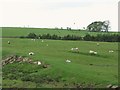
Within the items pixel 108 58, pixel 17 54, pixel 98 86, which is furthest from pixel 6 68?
pixel 98 86

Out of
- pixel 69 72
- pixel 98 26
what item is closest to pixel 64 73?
pixel 69 72

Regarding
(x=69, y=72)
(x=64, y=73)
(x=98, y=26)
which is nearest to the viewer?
(x=69, y=72)

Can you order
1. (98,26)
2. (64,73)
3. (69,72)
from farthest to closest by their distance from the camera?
1. (98,26)
2. (64,73)
3. (69,72)

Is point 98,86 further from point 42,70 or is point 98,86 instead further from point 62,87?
point 42,70

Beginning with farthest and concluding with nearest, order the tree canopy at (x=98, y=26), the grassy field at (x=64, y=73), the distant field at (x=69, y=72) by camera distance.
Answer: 1. the tree canopy at (x=98, y=26)
2. the distant field at (x=69, y=72)
3. the grassy field at (x=64, y=73)

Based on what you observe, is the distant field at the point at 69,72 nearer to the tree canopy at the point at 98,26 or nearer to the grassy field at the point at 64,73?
the grassy field at the point at 64,73

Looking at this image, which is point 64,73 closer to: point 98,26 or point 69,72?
point 69,72

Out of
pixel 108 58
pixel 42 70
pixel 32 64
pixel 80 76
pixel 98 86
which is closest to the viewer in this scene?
pixel 98 86

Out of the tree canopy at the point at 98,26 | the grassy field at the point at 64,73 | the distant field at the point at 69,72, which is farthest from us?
the tree canopy at the point at 98,26

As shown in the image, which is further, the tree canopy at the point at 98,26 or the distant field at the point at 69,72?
the tree canopy at the point at 98,26

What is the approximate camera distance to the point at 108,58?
2051 inches

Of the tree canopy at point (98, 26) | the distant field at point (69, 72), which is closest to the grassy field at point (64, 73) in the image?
the distant field at point (69, 72)

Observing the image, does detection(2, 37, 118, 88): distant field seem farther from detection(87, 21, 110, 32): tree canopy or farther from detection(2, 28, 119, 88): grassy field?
detection(87, 21, 110, 32): tree canopy

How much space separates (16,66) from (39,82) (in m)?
10.9
